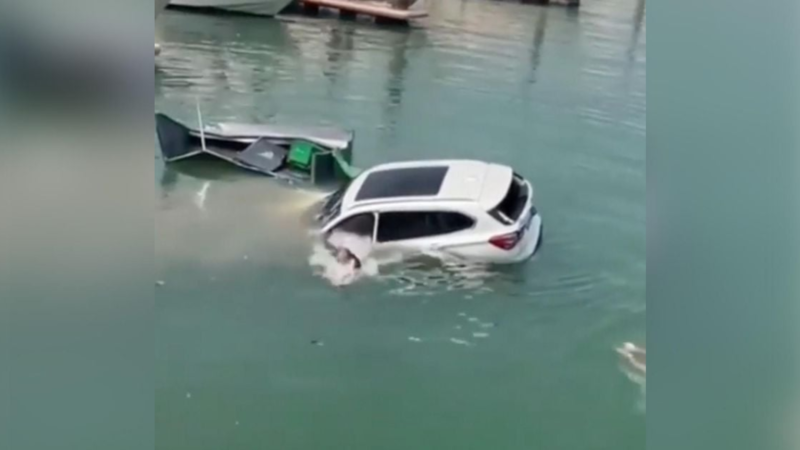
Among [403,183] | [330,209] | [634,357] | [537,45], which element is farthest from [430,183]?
[634,357]

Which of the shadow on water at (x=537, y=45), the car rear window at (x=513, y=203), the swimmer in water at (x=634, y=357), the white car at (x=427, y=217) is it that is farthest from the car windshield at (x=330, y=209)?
the swimmer in water at (x=634, y=357)

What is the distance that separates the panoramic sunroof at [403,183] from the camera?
4.14 feet

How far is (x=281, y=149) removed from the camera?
49.6 inches

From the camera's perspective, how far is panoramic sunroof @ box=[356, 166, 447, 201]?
4.14ft

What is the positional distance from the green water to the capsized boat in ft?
0.05

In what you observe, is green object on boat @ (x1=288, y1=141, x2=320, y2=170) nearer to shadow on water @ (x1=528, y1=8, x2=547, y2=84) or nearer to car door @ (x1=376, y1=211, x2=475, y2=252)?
car door @ (x1=376, y1=211, x2=475, y2=252)

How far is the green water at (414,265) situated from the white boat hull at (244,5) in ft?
0.05

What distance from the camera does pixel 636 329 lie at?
4.26 feet

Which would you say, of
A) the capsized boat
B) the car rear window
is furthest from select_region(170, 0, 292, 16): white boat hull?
the car rear window
